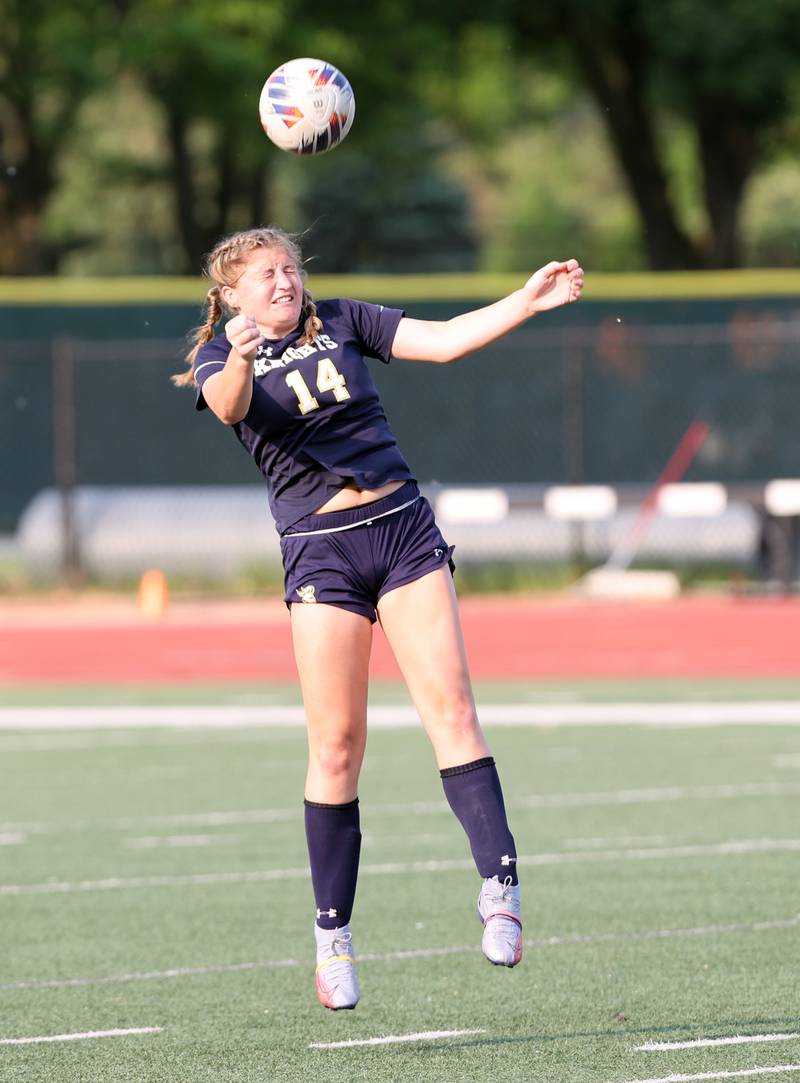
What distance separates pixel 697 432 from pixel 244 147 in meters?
14.8

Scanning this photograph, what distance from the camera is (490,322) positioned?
5.61 m

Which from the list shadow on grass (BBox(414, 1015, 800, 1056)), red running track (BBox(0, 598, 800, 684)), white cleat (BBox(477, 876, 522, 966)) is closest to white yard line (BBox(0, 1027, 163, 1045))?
shadow on grass (BBox(414, 1015, 800, 1056))

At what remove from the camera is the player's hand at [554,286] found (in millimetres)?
5566

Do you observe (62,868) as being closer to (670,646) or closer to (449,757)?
(449,757)

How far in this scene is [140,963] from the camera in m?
6.89

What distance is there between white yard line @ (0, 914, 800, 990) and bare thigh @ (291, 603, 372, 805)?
4.41 feet

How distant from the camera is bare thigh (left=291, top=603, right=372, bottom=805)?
18.4 ft

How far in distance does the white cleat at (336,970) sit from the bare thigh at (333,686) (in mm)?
394

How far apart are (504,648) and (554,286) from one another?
11.2m

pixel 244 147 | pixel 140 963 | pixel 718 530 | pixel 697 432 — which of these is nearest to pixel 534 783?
pixel 140 963

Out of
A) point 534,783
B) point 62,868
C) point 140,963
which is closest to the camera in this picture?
point 140,963

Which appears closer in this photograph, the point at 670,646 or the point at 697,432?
the point at 670,646

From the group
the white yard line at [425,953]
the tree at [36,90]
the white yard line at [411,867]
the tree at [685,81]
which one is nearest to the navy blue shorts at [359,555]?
the white yard line at [425,953]

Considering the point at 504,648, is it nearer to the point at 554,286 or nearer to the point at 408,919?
the point at 408,919
